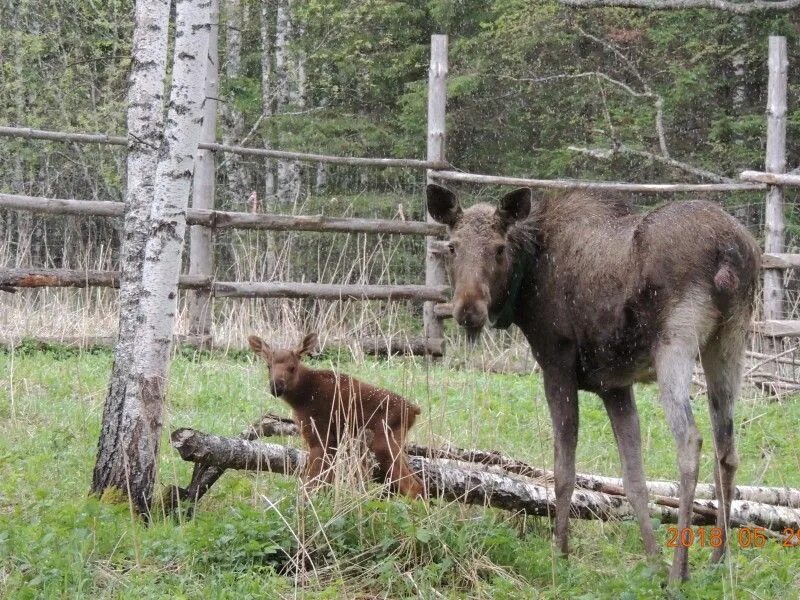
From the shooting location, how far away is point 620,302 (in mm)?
4965

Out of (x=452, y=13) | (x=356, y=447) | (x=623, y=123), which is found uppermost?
(x=452, y=13)

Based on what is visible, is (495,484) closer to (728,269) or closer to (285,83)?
(728,269)

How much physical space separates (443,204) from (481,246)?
34 cm

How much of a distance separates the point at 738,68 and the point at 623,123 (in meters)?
2.09

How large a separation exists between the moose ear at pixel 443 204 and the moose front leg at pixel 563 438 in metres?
0.95

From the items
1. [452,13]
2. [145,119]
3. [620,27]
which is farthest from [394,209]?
[145,119]

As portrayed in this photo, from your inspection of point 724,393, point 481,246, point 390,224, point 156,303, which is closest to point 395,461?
point 481,246

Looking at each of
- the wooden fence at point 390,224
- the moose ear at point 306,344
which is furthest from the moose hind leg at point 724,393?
the wooden fence at point 390,224

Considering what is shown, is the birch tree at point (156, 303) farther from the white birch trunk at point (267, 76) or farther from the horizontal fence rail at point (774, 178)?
the white birch trunk at point (267, 76)

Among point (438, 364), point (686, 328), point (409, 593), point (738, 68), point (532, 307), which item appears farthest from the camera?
point (738, 68)

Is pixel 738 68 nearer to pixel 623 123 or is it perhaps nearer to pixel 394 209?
pixel 623 123

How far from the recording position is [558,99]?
19156 mm

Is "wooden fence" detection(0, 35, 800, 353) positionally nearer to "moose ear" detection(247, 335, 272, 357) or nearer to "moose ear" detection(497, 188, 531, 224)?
"moose ear" detection(247, 335, 272, 357)

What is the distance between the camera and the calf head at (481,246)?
199 inches
